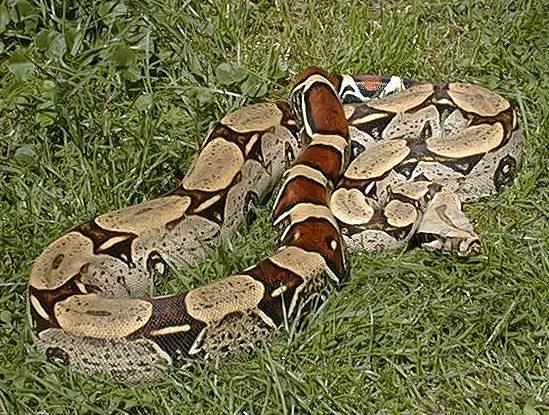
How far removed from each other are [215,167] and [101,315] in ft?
4.64

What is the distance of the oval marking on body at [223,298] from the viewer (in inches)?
201

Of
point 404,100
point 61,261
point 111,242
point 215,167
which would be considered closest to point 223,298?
point 111,242

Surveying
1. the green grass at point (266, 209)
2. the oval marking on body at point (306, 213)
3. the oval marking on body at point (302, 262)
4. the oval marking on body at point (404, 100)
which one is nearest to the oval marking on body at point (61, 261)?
the green grass at point (266, 209)

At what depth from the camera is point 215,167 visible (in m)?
6.18

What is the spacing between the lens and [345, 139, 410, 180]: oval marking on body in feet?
21.2

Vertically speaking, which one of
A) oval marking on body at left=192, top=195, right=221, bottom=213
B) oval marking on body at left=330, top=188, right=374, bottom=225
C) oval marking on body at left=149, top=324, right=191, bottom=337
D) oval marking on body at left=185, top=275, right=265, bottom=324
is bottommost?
oval marking on body at left=330, top=188, right=374, bottom=225

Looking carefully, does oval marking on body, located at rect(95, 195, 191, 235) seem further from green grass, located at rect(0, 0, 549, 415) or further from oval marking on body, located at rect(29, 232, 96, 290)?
green grass, located at rect(0, 0, 549, 415)

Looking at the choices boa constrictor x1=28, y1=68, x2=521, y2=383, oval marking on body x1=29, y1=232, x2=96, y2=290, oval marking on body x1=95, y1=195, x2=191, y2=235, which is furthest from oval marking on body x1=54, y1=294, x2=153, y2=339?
oval marking on body x1=95, y1=195, x2=191, y2=235

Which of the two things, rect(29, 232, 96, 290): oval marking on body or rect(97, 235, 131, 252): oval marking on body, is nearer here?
rect(29, 232, 96, 290): oval marking on body

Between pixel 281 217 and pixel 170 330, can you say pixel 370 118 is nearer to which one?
pixel 281 217

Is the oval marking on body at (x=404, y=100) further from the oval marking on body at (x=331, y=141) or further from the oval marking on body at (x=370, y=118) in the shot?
the oval marking on body at (x=331, y=141)

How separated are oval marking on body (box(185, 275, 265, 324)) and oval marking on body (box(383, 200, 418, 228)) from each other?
115 cm

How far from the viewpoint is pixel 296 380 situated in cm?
506

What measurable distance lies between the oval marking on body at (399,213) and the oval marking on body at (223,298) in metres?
1.15
